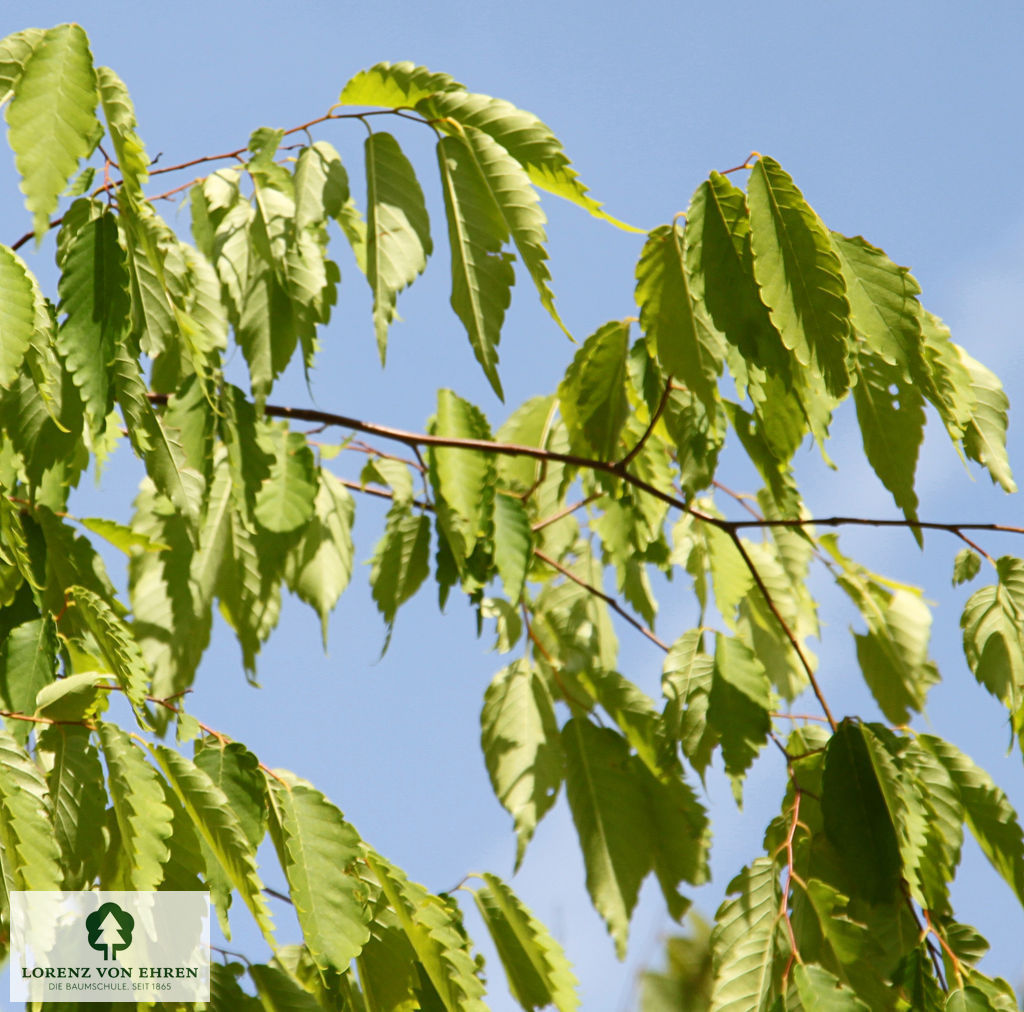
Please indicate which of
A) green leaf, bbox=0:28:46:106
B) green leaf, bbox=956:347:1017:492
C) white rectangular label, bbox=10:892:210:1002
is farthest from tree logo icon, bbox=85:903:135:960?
green leaf, bbox=956:347:1017:492

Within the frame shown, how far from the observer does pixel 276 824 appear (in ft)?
3.48

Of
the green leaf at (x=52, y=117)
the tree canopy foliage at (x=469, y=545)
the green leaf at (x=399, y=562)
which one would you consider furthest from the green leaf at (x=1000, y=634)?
the green leaf at (x=52, y=117)

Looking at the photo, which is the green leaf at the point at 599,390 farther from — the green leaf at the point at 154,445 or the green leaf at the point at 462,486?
the green leaf at the point at 154,445

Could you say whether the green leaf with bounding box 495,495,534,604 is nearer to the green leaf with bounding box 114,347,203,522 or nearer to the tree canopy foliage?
the tree canopy foliage

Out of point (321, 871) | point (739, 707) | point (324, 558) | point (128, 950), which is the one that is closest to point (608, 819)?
point (739, 707)

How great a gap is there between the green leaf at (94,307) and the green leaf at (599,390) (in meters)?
0.64

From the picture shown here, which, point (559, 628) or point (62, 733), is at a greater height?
point (559, 628)

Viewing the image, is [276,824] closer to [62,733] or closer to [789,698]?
[62,733]

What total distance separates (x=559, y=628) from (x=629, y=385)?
1.59 ft

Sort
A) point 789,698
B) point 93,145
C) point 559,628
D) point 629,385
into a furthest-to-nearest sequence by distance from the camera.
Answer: point 789,698
point 559,628
point 629,385
point 93,145

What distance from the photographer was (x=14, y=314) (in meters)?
0.85

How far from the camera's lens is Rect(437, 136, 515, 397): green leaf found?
1041 millimetres

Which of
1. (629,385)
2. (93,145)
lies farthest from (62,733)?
(629,385)

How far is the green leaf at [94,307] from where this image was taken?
96 cm
